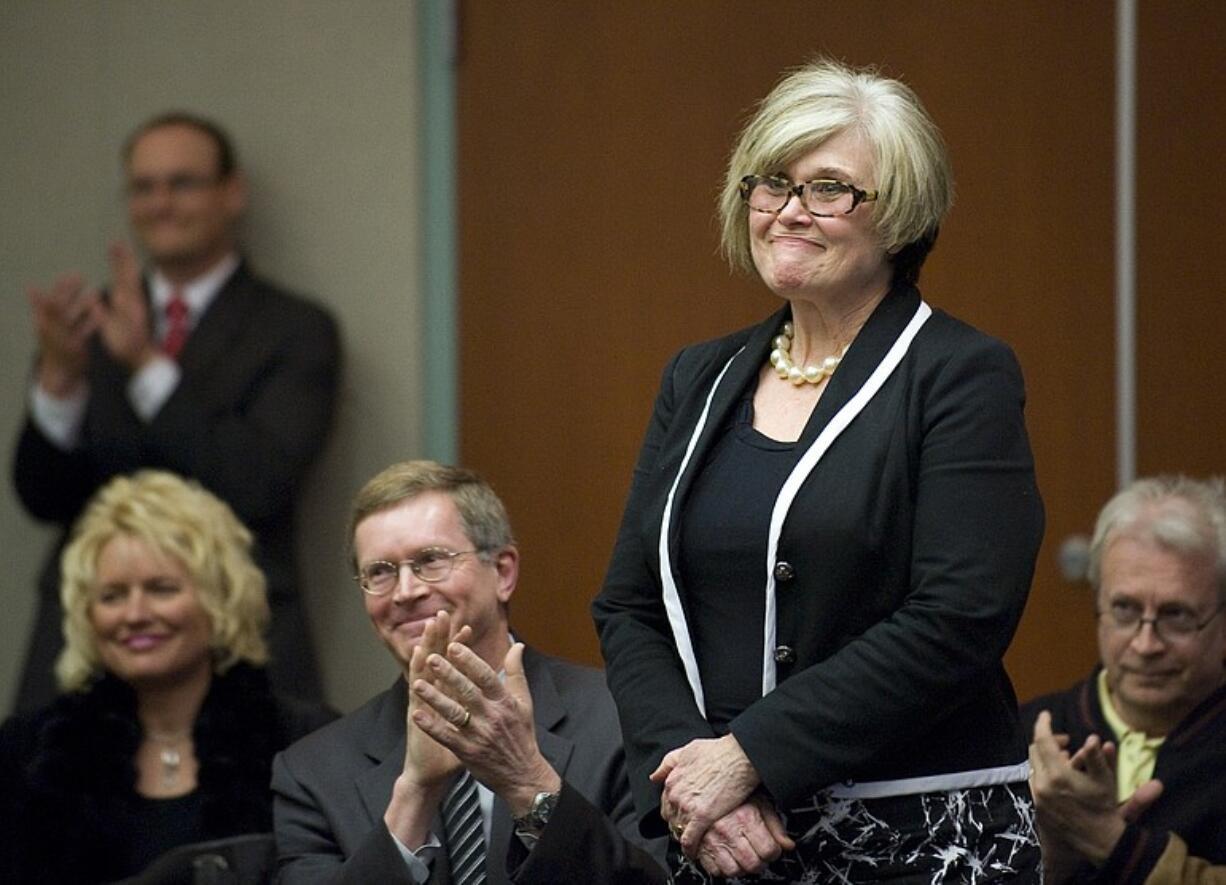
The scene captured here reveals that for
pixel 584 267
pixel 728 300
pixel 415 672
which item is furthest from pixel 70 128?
pixel 415 672

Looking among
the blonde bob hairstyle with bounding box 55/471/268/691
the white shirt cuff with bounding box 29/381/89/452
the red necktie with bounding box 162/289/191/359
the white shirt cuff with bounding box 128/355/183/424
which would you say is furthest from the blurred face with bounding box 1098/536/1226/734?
the white shirt cuff with bounding box 29/381/89/452

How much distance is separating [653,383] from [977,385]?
2.45m

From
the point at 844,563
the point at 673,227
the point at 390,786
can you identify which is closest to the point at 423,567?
the point at 390,786

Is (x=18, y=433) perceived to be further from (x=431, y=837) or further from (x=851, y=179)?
(x=851, y=179)

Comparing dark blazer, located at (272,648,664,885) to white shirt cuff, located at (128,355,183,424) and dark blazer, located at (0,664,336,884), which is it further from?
white shirt cuff, located at (128,355,183,424)

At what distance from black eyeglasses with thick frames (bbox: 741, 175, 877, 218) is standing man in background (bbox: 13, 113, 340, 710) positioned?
2.41m

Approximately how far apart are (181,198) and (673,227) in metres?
1.14

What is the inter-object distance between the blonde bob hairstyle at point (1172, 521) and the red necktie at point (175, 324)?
7.41ft

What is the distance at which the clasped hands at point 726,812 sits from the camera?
7.44ft

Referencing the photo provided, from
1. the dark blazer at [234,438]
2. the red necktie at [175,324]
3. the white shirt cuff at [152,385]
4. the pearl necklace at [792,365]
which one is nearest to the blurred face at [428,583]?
the pearl necklace at [792,365]

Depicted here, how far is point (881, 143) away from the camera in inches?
94.0

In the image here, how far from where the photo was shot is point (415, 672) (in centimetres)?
259

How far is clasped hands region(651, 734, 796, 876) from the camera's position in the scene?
2.27 m

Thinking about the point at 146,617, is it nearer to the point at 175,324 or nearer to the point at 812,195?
the point at 175,324
